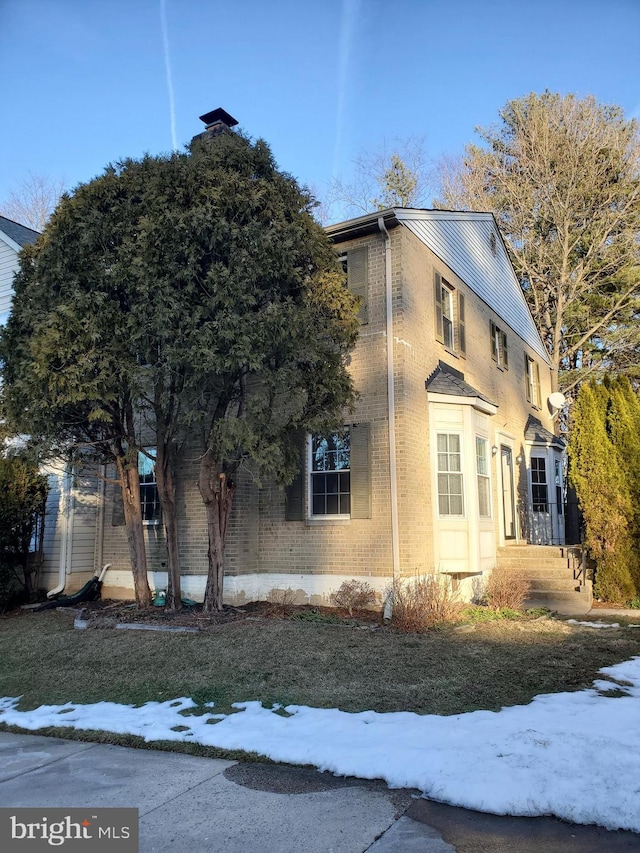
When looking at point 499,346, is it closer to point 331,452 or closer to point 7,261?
point 331,452

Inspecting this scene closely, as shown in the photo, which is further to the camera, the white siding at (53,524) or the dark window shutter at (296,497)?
the white siding at (53,524)

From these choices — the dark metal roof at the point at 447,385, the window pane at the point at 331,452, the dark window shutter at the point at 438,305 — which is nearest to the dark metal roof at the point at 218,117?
the dark window shutter at the point at 438,305

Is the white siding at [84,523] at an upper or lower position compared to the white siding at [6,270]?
lower

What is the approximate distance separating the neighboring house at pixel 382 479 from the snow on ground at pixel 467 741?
453cm

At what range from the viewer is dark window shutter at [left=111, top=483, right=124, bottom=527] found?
11.7 meters

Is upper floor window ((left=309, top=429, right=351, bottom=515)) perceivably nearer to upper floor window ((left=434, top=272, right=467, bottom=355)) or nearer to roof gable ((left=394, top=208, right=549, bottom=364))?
upper floor window ((left=434, top=272, right=467, bottom=355))

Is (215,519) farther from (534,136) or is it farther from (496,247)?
(534,136)

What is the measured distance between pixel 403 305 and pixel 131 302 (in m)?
4.27

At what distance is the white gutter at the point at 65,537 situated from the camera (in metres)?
11.7

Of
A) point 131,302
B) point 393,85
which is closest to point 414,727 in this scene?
point 131,302

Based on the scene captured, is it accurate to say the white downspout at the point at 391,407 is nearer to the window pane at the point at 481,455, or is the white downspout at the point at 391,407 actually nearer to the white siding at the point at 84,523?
the window pane at the point at 481,455

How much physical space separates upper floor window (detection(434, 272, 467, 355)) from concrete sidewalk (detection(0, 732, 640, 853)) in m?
8.86

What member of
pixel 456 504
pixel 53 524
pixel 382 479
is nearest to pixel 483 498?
pixel 456 504

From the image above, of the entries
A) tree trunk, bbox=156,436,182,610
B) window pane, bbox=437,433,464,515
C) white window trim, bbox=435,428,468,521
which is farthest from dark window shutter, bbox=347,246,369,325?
tree trunk, bbox=156,436,182,610
